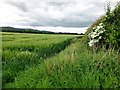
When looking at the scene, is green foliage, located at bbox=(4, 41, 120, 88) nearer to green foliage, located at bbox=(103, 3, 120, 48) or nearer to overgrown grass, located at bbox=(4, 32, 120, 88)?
overgrown grass, located at bbox=(4, 32, 120, 88)

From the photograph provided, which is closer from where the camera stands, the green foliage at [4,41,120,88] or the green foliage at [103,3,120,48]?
the green foliage at [4,41,120,88]

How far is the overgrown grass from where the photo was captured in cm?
821

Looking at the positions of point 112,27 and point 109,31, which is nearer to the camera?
point 112,27

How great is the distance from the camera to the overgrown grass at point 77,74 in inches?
323

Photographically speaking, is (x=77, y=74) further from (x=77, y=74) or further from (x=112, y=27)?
(x=112, y=27)

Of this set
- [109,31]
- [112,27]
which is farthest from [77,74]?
[109,31]

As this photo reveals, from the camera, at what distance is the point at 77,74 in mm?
8812

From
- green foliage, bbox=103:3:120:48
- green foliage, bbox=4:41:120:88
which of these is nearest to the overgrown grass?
Answer: green foliage, bbox=4:41:120:88

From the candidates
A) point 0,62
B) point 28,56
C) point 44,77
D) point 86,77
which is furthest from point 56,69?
point 28,56

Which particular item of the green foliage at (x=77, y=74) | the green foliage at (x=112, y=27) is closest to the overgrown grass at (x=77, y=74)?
the green foliage at (x=77, y=74)

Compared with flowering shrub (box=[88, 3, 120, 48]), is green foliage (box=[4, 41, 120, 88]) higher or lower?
lower

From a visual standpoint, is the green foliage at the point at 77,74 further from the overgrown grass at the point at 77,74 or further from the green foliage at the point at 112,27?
the green foliage at the point at 112,27

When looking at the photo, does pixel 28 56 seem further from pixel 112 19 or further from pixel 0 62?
pixel 112 19

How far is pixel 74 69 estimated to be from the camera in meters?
9.05
